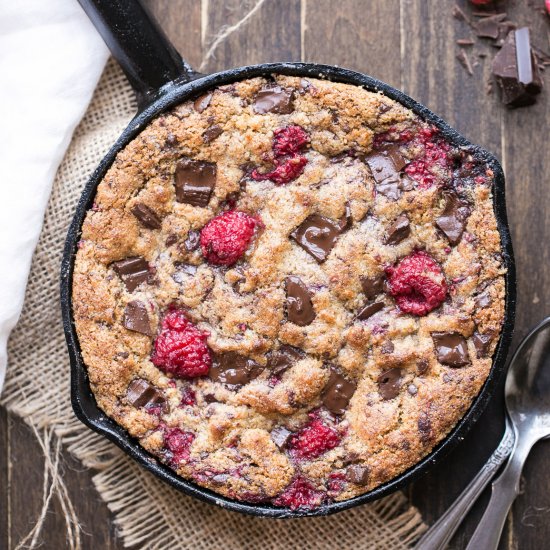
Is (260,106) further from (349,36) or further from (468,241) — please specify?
(468,241)

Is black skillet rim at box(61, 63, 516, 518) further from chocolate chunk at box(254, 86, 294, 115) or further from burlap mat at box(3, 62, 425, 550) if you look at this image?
burlap mat at box(3, 62, 425, 550)

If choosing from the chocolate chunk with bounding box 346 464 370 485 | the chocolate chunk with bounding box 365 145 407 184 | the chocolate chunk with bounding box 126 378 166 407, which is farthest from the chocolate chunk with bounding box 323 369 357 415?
the chocolate chunk with bounding box 365 145 407 184

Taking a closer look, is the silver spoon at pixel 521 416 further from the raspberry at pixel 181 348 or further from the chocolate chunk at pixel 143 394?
the chocolate chunk at pixel 143 394

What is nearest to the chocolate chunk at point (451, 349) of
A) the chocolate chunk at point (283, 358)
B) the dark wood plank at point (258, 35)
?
the chocolate chunk at point (283, 358)

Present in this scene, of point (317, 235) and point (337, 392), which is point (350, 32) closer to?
point (317, 235)

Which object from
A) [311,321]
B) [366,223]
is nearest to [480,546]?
[311,321]

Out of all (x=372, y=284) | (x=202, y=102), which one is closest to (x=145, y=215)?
(x=202, y=102)

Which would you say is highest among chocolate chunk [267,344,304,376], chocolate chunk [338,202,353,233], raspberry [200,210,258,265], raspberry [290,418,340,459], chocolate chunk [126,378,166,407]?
raspberry [200,210,258,265]

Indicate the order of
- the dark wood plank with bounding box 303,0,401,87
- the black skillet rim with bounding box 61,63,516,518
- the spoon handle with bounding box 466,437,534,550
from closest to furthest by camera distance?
the black skillet rim with bounding box 61,63,516,518 < the spoon handle with bounding box 466,437,534,550 < the dark wood plank with bounding box 303,0,401,87
